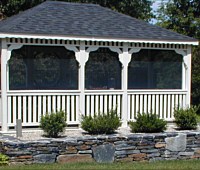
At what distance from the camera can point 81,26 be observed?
1319cm

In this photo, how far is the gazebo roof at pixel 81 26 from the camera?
472 inches

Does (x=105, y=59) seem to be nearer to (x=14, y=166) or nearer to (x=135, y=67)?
(x=135, y=67)

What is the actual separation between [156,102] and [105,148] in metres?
3.82

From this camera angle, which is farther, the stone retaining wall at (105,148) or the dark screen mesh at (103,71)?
the dark screen mesh at (103,71)

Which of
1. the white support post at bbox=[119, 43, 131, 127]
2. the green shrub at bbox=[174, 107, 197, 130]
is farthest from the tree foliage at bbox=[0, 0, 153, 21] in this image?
the green shrub at bbox=[174, 107, 197, 130]

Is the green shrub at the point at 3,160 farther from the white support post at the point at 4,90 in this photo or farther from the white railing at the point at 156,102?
the white railing at the point at 156,102

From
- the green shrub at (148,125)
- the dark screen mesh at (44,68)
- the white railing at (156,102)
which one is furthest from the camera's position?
the white railing at (156,102)

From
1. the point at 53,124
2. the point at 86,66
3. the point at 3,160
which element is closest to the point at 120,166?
the point at 53,124

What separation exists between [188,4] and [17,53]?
40.2 feet

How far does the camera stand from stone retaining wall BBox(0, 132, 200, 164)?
9672 millimetres

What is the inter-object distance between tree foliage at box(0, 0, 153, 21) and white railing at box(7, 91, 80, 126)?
1033 centimetres

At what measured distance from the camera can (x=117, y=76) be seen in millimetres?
14031

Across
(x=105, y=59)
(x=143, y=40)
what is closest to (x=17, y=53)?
(x=105, y=59)

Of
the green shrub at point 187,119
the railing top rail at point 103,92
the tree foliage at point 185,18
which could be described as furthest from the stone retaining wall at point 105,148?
the tree foliage at point 185,18
